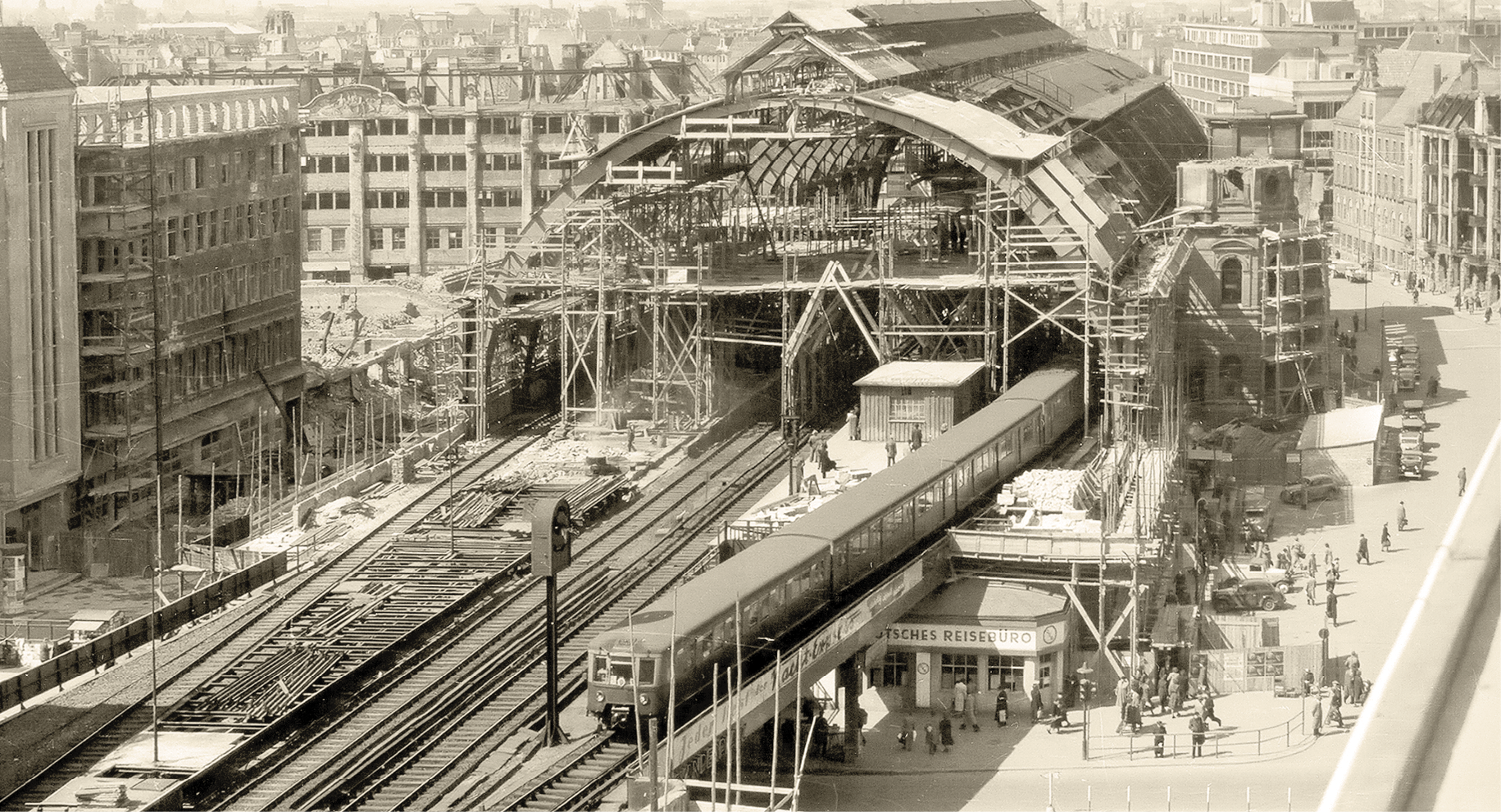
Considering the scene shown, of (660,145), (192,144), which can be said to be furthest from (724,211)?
(192,144)

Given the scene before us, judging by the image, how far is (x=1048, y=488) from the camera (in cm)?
4384

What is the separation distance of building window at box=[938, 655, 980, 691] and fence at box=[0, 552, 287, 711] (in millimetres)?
14670

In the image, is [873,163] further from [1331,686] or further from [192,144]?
[1331,686]

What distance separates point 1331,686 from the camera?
3859 cm

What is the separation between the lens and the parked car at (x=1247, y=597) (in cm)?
4466

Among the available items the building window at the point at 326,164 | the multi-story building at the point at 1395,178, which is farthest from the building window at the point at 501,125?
the multi-story building at the point at 1395,178

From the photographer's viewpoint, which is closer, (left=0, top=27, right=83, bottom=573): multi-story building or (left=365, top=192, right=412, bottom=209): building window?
(left=0, top=27, right=83, bottom=573): multi-story building

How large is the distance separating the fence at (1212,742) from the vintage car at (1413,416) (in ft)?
78.0

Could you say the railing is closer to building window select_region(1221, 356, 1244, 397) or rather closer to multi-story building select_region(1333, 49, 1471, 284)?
building window select_region(1221, 356, 1244, 397)

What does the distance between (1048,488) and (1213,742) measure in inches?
354

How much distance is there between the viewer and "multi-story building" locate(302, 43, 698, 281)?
100 m

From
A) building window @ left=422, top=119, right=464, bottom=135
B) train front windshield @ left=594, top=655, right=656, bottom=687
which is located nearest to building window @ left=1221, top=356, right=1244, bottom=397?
train front windshield @ left=594, top=655, right=656, bottom=687

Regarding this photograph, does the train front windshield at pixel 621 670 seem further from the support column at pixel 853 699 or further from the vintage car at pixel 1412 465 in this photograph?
the vintage car at pixel 1412 465

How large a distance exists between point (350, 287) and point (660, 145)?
103 feet
